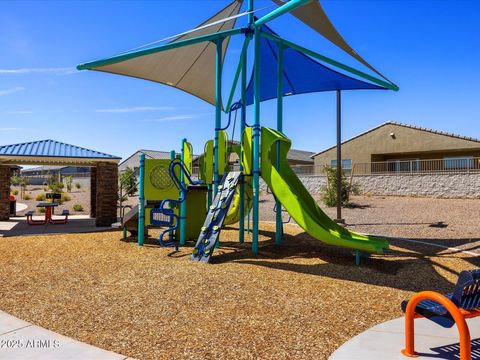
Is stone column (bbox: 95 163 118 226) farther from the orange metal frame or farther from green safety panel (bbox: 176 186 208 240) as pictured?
the orange metal frame

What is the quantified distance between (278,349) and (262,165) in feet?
16.9

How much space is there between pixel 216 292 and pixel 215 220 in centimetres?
274

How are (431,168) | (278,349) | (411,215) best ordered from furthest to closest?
(431,168)
(411,215)
(278,349)

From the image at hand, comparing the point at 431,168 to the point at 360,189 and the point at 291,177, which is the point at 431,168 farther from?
the point at 291,177

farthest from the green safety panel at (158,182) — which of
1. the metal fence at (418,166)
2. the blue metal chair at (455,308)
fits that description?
the metal fence at (418,166)

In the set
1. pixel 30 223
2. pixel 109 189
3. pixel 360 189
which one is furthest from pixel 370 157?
pixel 30 223

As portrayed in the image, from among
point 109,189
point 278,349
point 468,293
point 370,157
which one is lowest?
point 278,349

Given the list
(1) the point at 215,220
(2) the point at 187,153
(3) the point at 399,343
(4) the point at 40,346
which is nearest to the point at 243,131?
(1) the point at 215,220

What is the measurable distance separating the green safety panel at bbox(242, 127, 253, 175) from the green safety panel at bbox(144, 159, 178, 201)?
2.69 metres

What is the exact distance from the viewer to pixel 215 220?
8.22 meters

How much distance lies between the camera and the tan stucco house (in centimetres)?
2802

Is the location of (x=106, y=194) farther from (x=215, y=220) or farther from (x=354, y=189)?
(x=354, y=189)

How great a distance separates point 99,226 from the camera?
14.5 meters

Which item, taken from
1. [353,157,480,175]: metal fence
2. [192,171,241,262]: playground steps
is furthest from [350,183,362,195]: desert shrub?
[192,171,241,262]: playground steps
